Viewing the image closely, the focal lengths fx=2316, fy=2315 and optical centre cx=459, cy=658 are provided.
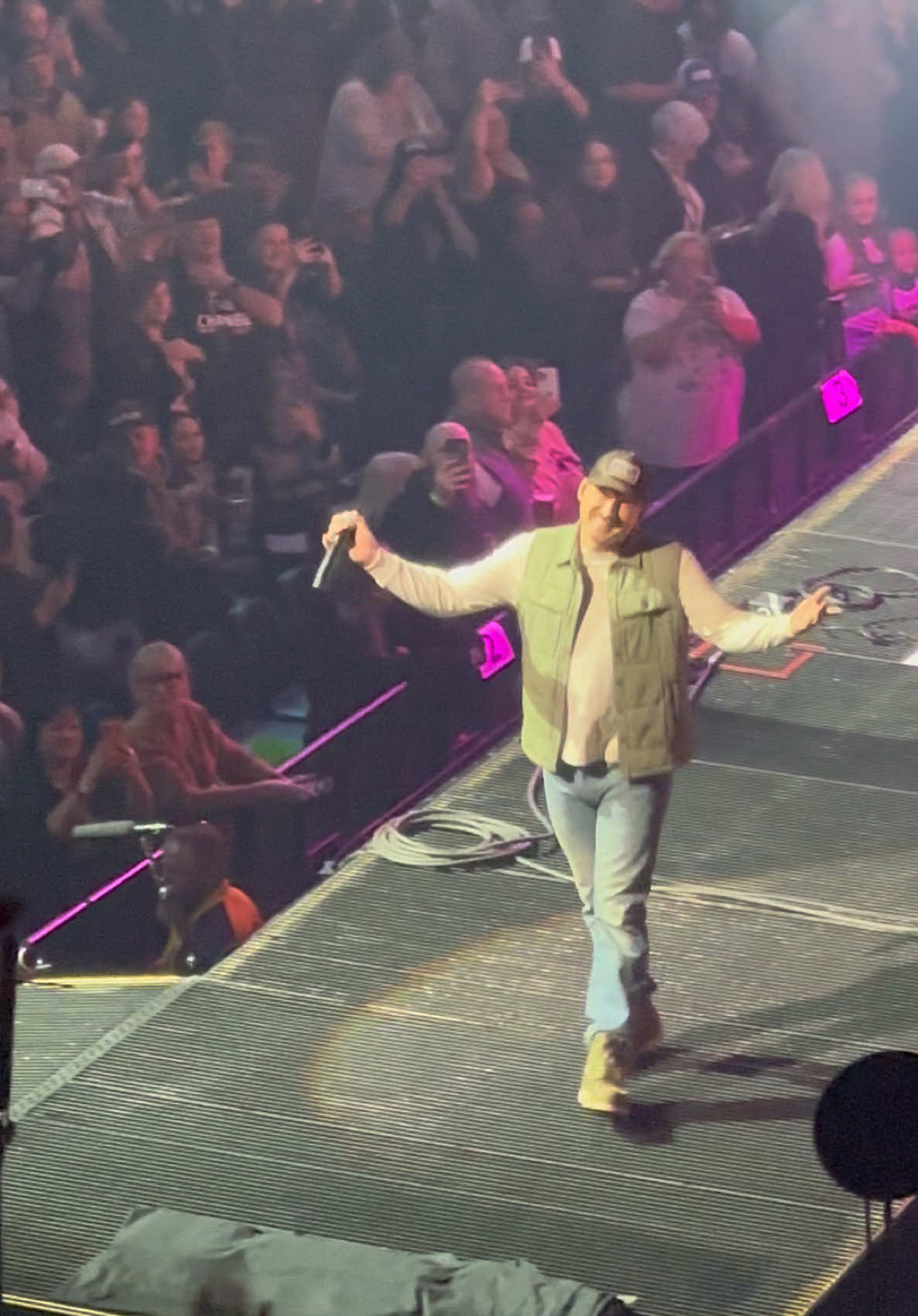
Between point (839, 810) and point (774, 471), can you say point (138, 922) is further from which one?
point (774, 471)

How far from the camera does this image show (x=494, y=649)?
5281 millimetres

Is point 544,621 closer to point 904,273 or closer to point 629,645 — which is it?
point 629,645

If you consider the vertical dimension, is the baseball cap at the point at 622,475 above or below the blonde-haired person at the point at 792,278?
below

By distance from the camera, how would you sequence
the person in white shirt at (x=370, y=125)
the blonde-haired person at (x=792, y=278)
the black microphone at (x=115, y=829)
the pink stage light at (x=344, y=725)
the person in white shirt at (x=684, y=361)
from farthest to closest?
the blonde-haired person at (x=792, y=278) < the person in white shirt at (x=684, y=361) < the pink stage light at (x=344, y=725) < the person in white shirt at (x=370, y=125) < the black microphone at (x=115, y=829)

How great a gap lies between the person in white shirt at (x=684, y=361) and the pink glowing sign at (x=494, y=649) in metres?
0.56

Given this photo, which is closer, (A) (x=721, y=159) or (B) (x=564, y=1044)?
(B) (x=564, y=1044)

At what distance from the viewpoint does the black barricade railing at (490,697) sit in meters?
4.96

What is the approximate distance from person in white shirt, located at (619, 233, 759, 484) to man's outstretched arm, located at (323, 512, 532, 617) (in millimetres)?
887

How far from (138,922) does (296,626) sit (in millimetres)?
726

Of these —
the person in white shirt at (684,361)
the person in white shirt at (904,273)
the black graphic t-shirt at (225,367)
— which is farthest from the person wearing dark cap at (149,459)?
the person in white shirt at (904,273)

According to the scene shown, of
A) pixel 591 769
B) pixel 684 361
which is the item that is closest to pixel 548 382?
pixel 684 361

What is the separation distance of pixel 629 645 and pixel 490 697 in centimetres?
98

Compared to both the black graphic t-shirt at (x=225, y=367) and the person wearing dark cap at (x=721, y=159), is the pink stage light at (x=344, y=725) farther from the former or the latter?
the person wearing dark cap at (x=721, y=159)

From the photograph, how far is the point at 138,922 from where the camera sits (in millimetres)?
4988
